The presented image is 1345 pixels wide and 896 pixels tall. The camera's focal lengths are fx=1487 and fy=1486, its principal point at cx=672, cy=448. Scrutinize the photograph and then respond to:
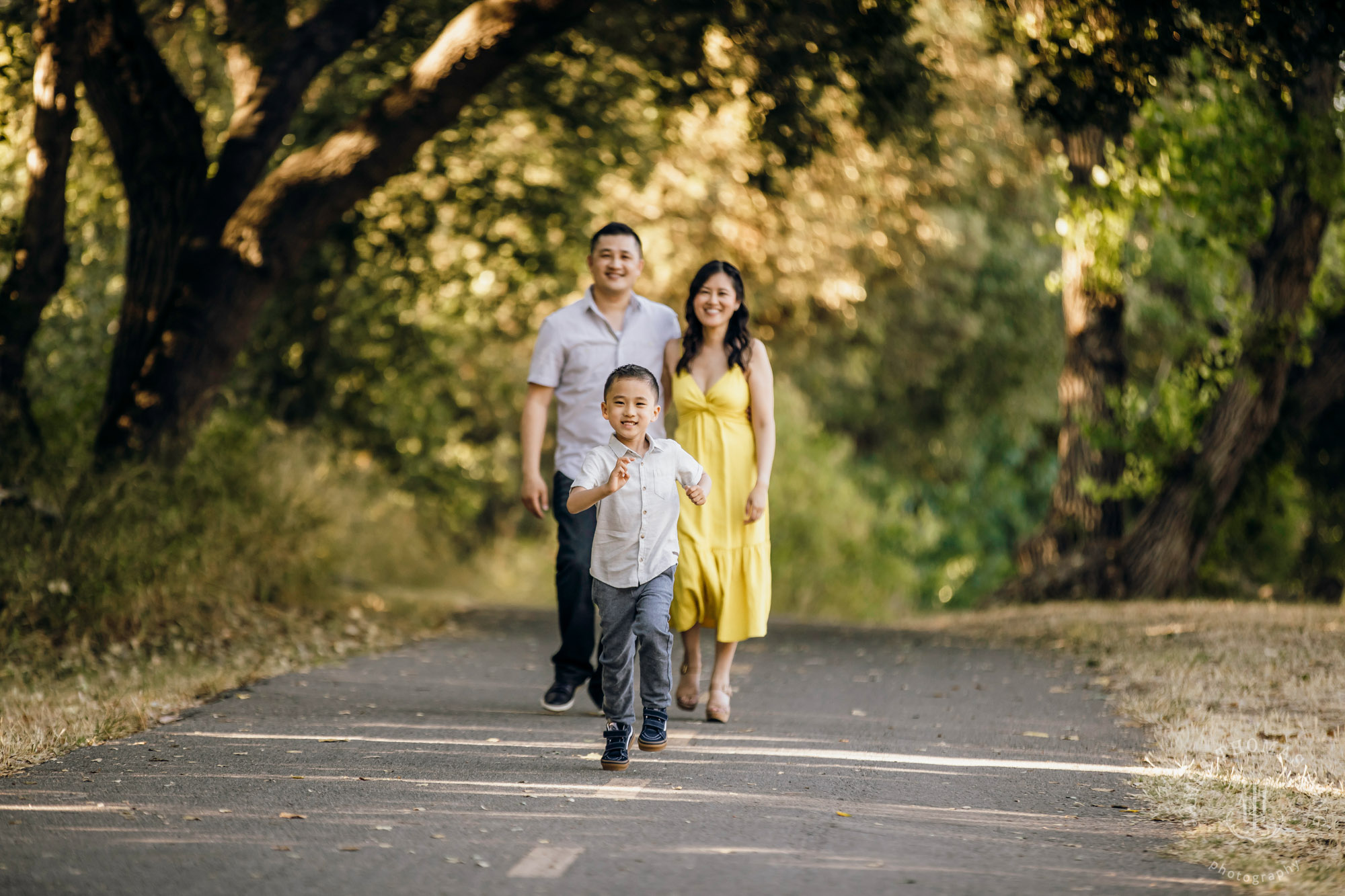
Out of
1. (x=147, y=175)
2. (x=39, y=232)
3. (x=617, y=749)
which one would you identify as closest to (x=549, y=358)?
(x=617, y=749)

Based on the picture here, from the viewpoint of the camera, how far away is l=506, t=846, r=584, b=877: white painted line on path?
4.14 meters

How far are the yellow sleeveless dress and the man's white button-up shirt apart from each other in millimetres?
258

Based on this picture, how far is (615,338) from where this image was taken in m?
7.10

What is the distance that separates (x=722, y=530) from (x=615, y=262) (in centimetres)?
135

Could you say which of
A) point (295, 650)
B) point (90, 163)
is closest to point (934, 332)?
point (90, 163)

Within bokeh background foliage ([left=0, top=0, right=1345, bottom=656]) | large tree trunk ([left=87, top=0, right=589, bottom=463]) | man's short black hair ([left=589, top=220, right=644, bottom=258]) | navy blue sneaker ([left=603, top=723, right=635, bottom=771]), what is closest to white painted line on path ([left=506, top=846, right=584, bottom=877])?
navy blue sneaker ([left=603, top=723, right=635, bottom=771])

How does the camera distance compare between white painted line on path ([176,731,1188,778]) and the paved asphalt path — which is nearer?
the paved asphalt path

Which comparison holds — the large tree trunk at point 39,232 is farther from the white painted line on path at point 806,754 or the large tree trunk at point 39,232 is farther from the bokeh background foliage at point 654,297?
the white painted line on path at point 806,754

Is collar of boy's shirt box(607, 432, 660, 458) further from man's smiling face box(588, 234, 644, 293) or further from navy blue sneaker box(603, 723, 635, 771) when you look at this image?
man's smiling face box(588, 234, 644, 293)

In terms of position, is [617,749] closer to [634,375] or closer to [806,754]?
[806,754]

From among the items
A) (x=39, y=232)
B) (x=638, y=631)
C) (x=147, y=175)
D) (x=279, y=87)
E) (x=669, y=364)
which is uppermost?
(x=279, y=87)

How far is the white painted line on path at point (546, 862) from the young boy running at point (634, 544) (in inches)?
49.5

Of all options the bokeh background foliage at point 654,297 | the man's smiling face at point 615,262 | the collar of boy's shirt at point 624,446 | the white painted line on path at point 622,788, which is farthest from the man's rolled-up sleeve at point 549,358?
the bokeh background foliage at point 654,297

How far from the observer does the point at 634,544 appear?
5.85m
